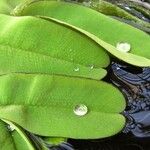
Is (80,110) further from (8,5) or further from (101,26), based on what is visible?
(8,5)

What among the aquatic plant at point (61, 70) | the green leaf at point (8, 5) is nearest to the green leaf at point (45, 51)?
the aquatic plant at point (61, 70)

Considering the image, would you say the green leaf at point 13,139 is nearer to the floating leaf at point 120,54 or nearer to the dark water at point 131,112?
the dark water at point 131,112

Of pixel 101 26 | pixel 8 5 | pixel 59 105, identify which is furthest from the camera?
pixel 8 5

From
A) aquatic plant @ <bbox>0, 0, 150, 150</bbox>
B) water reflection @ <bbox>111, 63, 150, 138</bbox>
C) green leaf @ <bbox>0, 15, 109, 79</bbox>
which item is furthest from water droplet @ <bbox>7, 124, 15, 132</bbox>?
water reflection @ <bbox>111, 63, 150, 138</bbox>

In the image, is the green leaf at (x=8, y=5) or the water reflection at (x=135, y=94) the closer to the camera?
the water reflection at (x=135, y=94)

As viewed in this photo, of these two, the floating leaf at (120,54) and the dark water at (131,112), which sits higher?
the floating leaf at (120,54)

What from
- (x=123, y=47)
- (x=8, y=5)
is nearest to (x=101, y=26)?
(x=123, y=47)
